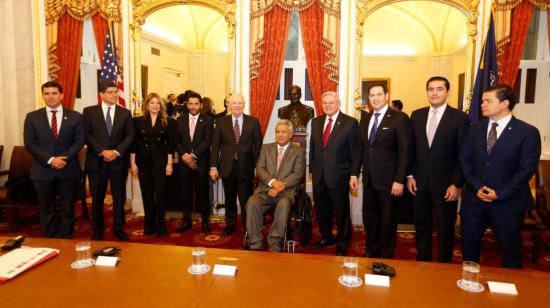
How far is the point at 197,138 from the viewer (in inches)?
174

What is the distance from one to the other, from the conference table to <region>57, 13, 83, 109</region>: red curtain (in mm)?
4662

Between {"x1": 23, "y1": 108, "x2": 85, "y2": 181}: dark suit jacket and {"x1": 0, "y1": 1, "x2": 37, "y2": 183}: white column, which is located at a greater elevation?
{"x1": 0, "y1": 1, "x2": 37, "y2": 183}: white column

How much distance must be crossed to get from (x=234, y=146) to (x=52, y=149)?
1784 millimetres

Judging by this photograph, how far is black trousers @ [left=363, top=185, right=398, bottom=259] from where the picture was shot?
135 inches

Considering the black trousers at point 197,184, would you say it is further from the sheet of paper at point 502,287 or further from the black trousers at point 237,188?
the sheet of paper at point 502,287

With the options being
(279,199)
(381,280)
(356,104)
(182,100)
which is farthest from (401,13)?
(381,280)

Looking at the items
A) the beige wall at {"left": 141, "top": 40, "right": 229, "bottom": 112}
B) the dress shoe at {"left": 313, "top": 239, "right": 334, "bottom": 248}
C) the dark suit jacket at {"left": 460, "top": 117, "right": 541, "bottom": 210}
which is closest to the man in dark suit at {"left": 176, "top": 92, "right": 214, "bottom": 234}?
the dress shoe at {"left": 313, "top": 239, "right": 334, "bottom": 248}

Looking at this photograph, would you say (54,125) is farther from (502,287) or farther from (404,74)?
(404,74)

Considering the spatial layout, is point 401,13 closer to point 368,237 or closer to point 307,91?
point 307,91

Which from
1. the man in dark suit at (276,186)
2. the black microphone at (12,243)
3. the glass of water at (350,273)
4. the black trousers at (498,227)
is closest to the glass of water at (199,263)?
the glass of water at (350,273)

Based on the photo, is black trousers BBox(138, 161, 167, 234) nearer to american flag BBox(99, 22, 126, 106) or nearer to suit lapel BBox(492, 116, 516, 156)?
american flag BBox(99, 22, 126, 106)

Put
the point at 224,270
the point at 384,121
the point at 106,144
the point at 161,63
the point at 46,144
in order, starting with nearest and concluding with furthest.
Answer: the point at 224,270, the point at 384,121, the point at 46,144, the point at 106,144, the point at 161,63

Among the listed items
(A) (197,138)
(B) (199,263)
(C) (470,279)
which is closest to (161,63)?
(A) (197,138)

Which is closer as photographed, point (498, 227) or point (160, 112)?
point (498, 227)
